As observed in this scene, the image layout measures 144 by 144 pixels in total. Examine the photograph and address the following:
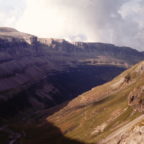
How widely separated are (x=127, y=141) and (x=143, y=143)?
14.6 metres

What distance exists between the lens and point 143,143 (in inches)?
5118

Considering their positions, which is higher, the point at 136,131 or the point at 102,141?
the point at 136,131

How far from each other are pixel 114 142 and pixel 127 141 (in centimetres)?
2005

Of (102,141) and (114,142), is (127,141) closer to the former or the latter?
(114,142)

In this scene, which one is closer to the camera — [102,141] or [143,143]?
[143,143]

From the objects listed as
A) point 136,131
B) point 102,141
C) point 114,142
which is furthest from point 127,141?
point 102,141

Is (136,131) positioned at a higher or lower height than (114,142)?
higher

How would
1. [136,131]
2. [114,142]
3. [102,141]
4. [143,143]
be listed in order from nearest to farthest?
[143,143] < [136,131] < [114,142] < [102,141]

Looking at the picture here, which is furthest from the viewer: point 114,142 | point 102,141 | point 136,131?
point 102,141

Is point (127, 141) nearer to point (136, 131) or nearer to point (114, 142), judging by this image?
point (136, 131)

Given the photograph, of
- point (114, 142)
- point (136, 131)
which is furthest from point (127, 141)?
A: point (114, 142)

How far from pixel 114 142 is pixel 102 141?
122ft

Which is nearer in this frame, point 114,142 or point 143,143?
point 143,143

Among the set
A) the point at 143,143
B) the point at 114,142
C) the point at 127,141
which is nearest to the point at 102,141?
the point at 114,142
